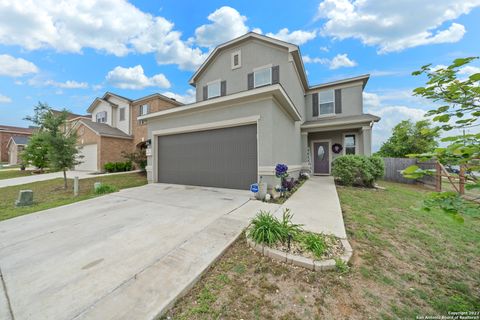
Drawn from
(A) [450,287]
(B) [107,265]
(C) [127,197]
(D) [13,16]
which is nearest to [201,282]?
(B) [107,265]

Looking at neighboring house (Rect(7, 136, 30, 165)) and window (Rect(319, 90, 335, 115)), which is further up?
window (Rect(319, 90, 335, 115))

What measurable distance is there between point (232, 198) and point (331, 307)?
4.23 meters

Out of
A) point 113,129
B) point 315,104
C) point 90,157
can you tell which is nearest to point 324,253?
point 315,104

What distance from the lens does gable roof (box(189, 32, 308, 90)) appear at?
949 cm

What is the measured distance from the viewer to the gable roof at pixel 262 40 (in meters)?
9.49

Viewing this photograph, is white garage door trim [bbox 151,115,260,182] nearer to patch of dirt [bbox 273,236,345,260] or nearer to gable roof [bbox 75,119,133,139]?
patch of dirt [bbox 273,236,345,260]

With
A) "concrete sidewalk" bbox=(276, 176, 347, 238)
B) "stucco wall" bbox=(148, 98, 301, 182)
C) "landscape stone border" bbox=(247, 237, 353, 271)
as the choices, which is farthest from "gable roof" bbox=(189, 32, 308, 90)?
"landscape stone border" bbox=(247, 237, 353, 271)

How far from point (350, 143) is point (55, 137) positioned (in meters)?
16.3

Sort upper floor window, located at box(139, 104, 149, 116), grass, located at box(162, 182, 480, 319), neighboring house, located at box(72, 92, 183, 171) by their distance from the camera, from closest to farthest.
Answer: grass, located at box(162, 182, 480, 319) → neighboring house, located at box(72, 92, 183, 171) → upper floor window, located at box(139, 104, 149, 116)

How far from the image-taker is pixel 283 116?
24.9 feet

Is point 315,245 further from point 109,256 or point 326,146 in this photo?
point 326,146

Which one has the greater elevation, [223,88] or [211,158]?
[223,88]

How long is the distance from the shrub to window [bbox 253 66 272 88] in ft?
19.0

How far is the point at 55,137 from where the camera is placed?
8.38 metres
